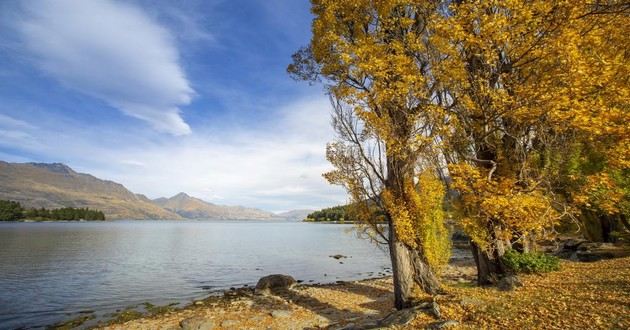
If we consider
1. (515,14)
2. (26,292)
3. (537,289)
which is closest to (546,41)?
(515,14)

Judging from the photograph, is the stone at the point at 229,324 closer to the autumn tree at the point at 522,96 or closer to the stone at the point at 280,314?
the stone at the point at 280,314

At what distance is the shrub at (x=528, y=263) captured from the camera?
61.9 feet

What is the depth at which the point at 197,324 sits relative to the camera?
1856cm

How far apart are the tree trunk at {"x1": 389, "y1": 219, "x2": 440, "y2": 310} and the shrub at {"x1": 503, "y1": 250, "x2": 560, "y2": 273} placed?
4262mm

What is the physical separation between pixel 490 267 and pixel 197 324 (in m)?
16.1

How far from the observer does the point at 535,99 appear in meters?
13.8

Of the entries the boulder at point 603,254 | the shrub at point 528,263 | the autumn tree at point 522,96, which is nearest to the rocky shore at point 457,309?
the shrub at point 528,263

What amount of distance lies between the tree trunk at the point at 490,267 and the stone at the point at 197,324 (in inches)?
587

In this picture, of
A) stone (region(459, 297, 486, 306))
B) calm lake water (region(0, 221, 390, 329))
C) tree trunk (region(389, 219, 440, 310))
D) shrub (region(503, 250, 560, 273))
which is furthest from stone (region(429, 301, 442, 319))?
calm lake water (region(0, 221, 390, 329))

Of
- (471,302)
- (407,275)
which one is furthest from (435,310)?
(407,275)

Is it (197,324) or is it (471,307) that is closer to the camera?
(471,307)

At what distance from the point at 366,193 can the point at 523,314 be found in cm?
861

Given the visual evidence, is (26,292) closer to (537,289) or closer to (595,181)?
(537,289)

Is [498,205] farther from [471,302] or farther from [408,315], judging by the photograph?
[408,315]
